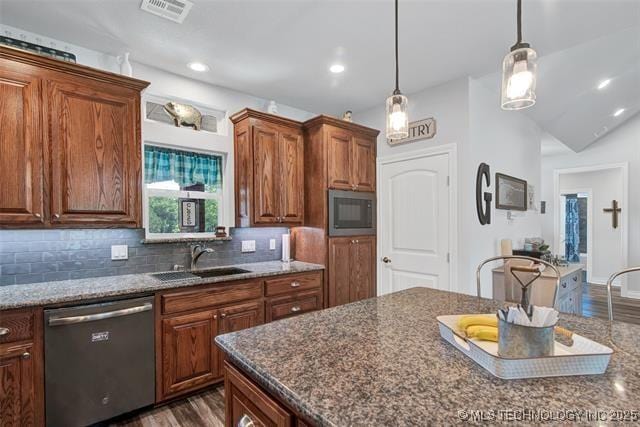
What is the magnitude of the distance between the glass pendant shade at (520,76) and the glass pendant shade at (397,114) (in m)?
0.46

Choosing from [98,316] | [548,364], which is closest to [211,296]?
[98,316]

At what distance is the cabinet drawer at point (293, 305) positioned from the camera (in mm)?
2766

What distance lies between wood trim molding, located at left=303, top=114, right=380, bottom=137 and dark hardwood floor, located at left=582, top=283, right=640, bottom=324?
3.87 m

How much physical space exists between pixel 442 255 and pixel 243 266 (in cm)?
195

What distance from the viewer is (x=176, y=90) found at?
289cm

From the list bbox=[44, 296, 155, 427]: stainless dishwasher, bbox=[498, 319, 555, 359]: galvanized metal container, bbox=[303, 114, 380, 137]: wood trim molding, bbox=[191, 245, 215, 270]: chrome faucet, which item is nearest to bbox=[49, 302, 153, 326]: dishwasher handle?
bbox=[44, 296, 155, 427]: stainless dishwasher

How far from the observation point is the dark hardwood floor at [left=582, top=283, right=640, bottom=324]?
446 cm

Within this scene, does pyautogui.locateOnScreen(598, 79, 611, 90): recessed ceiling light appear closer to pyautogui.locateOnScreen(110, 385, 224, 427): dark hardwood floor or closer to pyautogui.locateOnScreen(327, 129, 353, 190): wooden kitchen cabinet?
pyautogui.locateOnScreen(327, 129, 353, 190): wooden kitchen cabinet

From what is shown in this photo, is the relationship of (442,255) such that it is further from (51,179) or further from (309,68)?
(51,179)

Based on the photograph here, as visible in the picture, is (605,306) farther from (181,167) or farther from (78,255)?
(78,255)

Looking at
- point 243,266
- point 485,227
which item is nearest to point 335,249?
point 243,266

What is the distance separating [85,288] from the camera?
205cm

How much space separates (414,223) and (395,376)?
261 cm

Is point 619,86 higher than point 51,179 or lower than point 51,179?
higher
